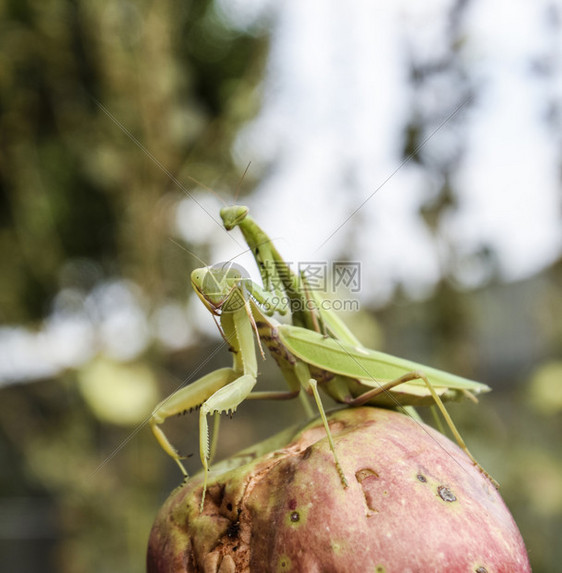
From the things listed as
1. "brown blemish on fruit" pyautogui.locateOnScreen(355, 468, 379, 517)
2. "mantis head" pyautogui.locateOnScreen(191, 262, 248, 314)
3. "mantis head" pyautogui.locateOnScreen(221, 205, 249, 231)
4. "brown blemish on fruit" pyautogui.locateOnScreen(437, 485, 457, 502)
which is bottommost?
"brown blemish on fruit" pyautogui.locateOnScreen(437, 485, 457, 502)

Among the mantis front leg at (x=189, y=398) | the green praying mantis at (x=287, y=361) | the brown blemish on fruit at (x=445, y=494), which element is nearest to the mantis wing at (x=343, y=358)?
the green praying mantis at (x=287, y=361)

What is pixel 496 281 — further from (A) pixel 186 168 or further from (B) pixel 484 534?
(B) pixel 484 534

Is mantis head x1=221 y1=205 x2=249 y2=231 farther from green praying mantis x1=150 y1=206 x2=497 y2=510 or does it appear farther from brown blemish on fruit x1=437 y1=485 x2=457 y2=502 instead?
brown blemish on fruit x1=437 y1=485 x2=457 y2=502

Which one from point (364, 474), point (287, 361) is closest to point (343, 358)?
point (287, 361)

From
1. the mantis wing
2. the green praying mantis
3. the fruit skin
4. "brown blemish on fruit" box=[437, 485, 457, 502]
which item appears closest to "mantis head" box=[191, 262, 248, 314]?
the green praying mantis

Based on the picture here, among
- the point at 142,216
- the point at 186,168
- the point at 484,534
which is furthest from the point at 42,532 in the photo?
the point at 484,534
